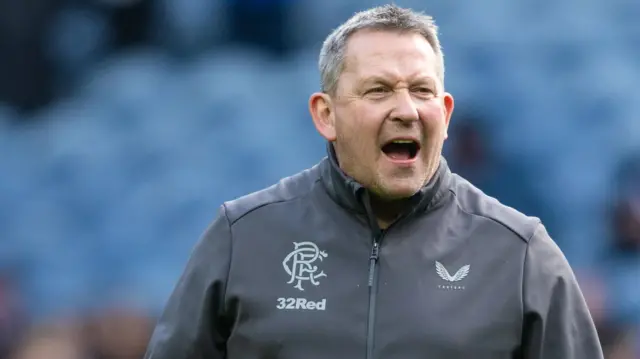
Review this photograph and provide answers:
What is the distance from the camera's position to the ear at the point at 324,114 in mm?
3082

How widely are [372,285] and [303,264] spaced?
0.17 m

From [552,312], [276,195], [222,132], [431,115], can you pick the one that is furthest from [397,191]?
[222,132]

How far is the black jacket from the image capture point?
2791 mm

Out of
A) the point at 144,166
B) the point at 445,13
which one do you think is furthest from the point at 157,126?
the point at 445,13

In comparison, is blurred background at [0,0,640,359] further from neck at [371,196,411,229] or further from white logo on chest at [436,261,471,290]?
white logo on chest at [436,261,471,290]

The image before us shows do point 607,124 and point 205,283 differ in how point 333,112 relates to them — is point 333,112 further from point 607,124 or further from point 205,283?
point 607,124

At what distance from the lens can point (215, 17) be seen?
7.99 m

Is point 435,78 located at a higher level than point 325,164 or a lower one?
higher

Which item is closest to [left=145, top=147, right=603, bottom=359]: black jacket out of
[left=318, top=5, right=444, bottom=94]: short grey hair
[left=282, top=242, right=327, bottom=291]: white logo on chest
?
[left=282, top=242, right=327, bottom=291]: white logo on chest

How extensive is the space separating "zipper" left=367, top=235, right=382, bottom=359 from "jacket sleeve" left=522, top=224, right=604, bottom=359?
329mm

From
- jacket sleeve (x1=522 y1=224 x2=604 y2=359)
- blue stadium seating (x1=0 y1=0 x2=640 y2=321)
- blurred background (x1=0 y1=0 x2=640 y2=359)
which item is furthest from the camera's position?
blue stadium seating (x1=0 y1=0 x2=640 y2=321)

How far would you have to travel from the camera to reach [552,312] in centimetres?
280

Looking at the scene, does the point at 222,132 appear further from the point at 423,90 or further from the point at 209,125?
the point at 423,90

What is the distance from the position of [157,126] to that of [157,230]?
836 millimetres
